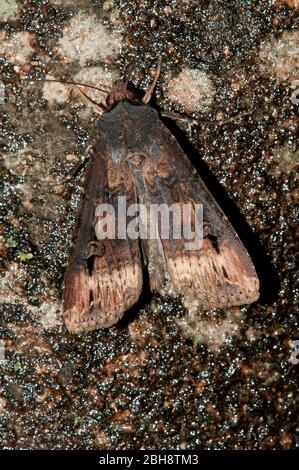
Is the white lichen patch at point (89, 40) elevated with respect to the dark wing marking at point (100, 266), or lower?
elevated

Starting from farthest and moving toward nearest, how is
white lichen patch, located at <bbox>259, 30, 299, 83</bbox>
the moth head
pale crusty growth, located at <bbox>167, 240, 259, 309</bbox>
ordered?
white lichen patch, located at <bbox>259, 30, 299, 83</bbox>
the moth head
pale crusty growth, located at <bbox>167, 240, 259, 309</bbox>

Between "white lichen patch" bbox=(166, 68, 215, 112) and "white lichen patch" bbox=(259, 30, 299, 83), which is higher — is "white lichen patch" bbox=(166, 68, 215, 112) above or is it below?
below

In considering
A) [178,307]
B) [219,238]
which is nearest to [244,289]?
[219,238]

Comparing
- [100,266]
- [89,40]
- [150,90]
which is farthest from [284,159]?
[89,40]

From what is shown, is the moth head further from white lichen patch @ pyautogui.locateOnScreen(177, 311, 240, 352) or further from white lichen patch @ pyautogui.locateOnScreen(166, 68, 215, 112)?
white lichen patch @ pyautogui.locateOnScreen(177, 311, 240, 352)

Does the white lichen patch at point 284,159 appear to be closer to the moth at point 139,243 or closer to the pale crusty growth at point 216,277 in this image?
the moth at point 139,243

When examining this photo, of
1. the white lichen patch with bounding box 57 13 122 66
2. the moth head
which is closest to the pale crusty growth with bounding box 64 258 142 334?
the moth head

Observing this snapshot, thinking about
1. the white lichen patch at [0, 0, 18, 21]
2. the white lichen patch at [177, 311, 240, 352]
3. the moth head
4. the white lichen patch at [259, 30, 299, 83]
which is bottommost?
the white lichen patch at [177, 311, 240, 352]

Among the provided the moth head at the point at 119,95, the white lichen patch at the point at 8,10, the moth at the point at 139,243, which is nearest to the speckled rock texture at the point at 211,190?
the white lichen patch at the point at 8,10
